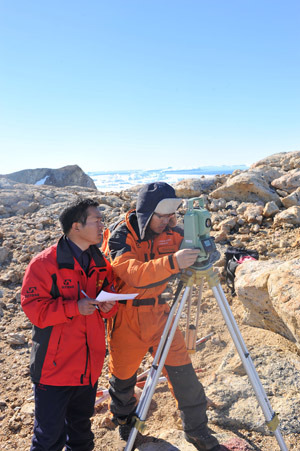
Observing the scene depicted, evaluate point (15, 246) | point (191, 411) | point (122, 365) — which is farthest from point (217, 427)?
point (15, 246)

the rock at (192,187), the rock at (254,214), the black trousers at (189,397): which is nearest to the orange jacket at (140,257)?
the black trousers at (189,397)

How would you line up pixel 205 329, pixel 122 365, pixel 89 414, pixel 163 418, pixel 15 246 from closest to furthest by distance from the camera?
pixel 89 414 < pixel 122 365 < pixel 163 418 < pixel 205 329 < pixel 15 246

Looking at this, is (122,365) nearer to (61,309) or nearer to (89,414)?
(89,414)

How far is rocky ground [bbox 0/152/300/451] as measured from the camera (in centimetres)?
324

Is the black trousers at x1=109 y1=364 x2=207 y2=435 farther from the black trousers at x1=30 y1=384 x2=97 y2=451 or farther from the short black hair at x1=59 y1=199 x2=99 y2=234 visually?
the short black hair at x1=59 y1=199 x2=99 y2=234

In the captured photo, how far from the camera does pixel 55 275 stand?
101 inches

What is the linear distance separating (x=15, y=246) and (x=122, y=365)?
20.5 ft

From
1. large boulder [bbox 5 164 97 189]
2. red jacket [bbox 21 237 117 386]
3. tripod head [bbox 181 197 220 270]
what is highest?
large boulder [bbox 5 164 97 189]

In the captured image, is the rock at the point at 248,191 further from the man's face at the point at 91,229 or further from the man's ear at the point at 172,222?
the man's face at the point at 91,229

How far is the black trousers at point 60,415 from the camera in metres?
2.48

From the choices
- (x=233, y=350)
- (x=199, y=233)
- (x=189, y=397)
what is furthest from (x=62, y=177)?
(x=199, y=233)

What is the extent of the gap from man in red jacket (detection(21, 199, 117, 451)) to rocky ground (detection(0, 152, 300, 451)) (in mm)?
854

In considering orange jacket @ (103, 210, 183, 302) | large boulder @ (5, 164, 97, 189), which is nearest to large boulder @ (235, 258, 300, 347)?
orange jacket @ (103, 210, 183, 302)

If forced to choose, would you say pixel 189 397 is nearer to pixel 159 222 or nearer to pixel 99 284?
pixel 99 284
